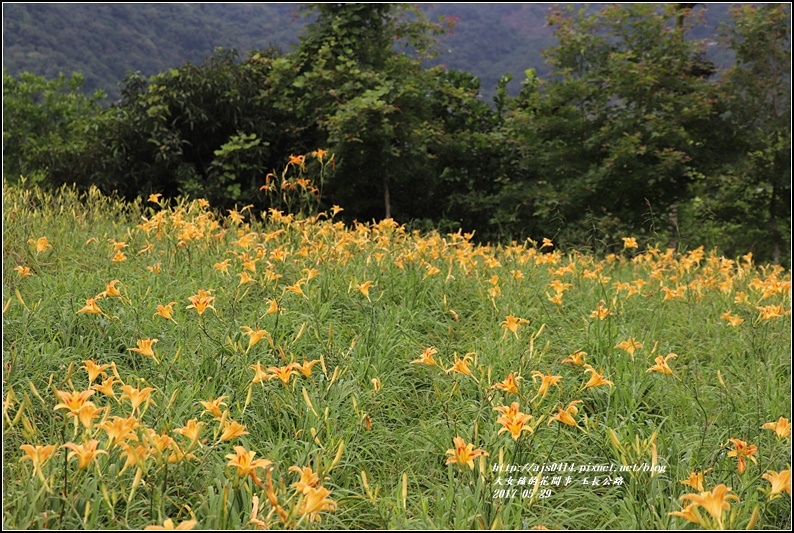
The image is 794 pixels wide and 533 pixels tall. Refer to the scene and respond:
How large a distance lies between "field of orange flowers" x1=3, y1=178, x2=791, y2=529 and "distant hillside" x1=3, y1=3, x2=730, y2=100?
63.2 ft

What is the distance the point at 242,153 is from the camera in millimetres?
8258

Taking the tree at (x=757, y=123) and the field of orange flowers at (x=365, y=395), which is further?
the tree at (x=757, y=123)

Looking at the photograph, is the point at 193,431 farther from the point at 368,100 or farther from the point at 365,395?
the point at 368,100

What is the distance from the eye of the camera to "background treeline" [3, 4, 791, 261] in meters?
7.62

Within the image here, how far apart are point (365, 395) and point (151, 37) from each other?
96.1 feet

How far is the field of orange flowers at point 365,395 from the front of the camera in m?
1.61

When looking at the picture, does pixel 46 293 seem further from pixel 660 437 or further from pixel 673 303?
pixel 673 303

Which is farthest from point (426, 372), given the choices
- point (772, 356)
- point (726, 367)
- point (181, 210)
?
point (181, 210)

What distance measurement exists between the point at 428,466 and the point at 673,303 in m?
2.61

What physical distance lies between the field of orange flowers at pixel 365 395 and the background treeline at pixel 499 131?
12.4ft

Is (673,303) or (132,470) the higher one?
(132,470)

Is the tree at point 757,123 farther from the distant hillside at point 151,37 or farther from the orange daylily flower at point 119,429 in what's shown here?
the distant hillside at point 151,37

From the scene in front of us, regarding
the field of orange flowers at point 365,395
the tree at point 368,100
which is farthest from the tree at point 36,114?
the field of orange flowers at point 365,395

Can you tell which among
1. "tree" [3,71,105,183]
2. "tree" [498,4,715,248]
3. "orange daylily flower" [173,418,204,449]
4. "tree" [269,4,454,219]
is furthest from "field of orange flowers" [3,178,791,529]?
"tree" [3,71,105,183]
